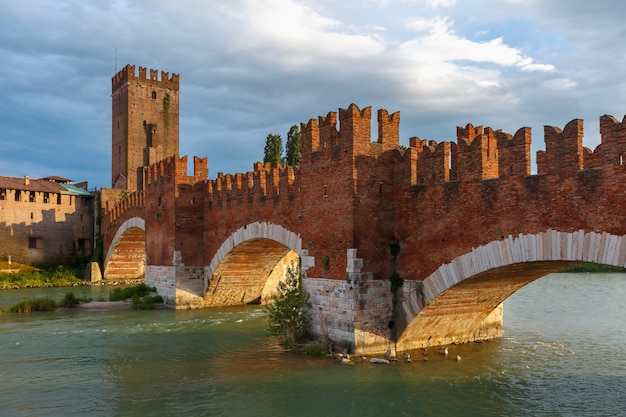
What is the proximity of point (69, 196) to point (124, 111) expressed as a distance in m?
12.0

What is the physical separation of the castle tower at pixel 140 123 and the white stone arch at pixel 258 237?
1201 inches

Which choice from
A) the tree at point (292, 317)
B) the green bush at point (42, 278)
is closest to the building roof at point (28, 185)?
the green bush at point (42, 278)

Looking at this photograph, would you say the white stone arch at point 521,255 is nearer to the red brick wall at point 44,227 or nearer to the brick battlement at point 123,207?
the brick battlement at point 123,207

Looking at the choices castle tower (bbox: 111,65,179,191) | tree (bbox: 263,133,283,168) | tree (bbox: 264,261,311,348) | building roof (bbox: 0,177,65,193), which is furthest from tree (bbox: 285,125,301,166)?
tree (bbox: 264,261,311,348)

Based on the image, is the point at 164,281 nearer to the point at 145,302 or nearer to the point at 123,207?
the point at 145,302

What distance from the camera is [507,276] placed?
14211mm

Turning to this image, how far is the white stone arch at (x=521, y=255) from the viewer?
1117 cm

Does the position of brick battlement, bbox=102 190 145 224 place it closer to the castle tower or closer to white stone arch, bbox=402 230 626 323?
the castle tower

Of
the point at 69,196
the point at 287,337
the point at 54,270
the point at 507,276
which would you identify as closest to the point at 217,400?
the point at 287,337

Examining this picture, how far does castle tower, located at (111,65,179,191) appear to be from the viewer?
55312 mm

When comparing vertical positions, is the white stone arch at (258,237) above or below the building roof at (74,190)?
below

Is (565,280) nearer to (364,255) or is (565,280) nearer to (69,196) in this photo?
(364,255)

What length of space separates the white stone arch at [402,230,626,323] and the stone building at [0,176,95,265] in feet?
123

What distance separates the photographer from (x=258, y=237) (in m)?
22.5
